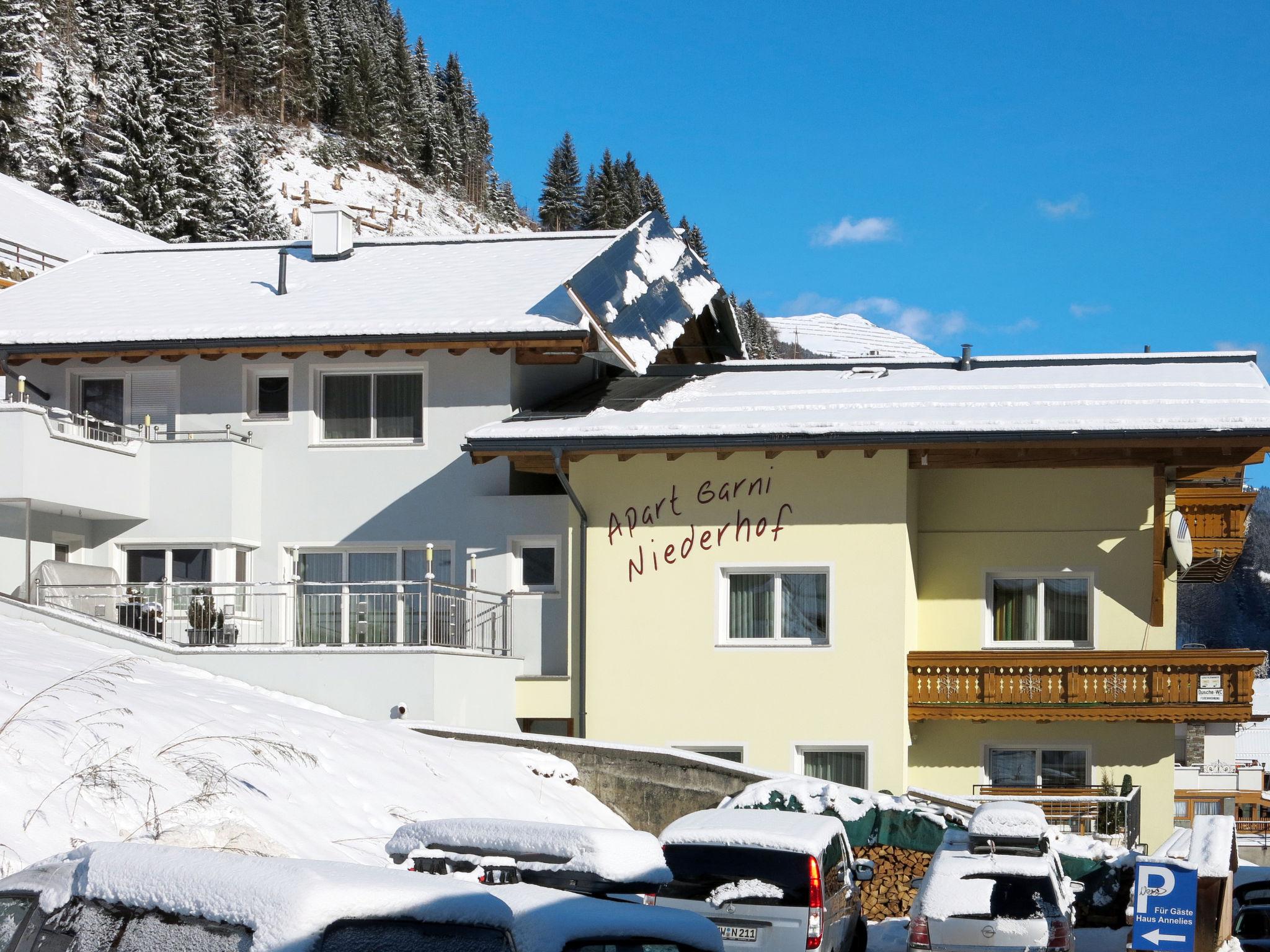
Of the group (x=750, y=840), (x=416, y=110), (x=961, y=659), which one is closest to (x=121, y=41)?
(x=416, y=110)

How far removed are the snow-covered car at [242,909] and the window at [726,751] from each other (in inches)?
669

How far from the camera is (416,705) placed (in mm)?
20953

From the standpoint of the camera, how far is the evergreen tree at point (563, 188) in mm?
147125

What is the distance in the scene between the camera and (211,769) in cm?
1350

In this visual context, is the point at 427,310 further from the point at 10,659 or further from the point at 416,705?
the point at 10,659

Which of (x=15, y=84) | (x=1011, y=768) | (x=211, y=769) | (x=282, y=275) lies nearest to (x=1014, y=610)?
(x=1011, y=768)

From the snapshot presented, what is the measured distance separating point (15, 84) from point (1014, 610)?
75711mm

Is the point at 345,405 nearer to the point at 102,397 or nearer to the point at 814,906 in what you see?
the point at 102,397

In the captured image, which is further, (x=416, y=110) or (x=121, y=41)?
(x=416, y=110)

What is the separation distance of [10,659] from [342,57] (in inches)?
5591

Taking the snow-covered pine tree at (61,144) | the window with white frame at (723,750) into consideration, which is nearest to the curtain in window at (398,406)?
the window with white frame at (723,750)

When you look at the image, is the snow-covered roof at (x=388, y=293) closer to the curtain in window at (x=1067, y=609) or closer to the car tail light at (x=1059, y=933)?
the curtain in window at (x=1067, y=609)

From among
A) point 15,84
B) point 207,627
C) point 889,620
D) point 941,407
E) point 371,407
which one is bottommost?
point 207,627

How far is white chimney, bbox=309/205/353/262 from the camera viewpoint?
96.2 ft
